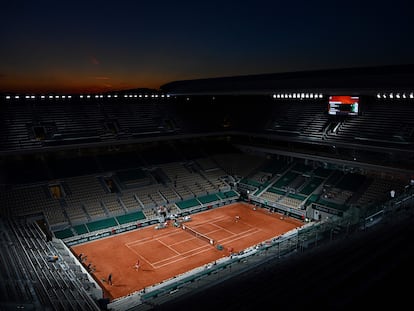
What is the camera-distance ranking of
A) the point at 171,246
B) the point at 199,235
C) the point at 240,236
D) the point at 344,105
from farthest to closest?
the point at 344,105 → the point at 199,235 → the point at 240,236 → the point at 171,246

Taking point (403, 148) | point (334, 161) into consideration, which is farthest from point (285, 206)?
point (403, 148)

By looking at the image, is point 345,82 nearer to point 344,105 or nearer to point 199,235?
point 344,105

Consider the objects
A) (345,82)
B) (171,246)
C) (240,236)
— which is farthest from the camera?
(345,82)

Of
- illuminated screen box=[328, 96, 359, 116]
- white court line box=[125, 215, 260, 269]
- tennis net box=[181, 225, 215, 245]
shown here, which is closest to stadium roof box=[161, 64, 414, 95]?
illuminated screen box=[328, 96, 359, 116]

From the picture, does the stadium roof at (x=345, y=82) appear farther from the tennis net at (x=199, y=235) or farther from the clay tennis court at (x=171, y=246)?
the tennis net at (x=199, y=235)

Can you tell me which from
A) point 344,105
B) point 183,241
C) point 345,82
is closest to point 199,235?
point 183,241

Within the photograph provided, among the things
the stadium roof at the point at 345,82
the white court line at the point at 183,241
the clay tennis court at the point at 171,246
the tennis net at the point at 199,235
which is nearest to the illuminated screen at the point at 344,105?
the stadium roof at the point at 345,82
